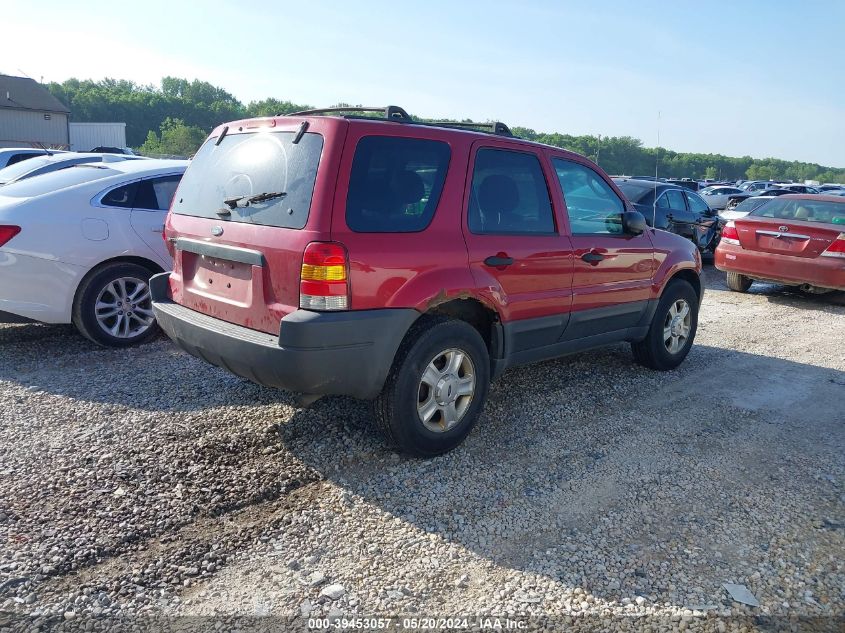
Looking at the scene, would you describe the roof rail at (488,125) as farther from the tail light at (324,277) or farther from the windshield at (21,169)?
the windshield at (21,169)

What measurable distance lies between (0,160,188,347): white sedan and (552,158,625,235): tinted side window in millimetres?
3550

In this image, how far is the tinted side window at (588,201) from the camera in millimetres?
4895

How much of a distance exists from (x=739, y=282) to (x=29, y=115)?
58301 millimetres

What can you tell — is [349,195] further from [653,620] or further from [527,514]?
[653,620]

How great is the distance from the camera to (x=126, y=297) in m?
6.16

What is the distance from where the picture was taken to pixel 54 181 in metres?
6.12

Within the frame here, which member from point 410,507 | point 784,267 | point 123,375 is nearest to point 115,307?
point 123,375

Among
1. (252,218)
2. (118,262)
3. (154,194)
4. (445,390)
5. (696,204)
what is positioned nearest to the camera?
(252,218)

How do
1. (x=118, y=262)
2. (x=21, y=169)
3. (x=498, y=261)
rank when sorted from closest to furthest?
(x=498, y=261) < (x=118, y=262) < (x=21, y=169)

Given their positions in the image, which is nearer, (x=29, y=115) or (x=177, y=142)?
(x=29, y=115)

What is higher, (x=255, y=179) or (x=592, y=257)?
(x=255, y=179)

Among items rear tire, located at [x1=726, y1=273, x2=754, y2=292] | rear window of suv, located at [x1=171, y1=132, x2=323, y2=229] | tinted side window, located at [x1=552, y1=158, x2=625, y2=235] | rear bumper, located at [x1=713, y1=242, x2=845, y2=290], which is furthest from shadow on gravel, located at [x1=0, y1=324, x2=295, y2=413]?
rear tire, located at [x1=726, y1=273, x2=754, y2=292]

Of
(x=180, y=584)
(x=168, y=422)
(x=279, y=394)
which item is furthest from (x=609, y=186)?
(x=180, y=584)

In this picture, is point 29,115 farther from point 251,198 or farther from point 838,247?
point 251,198
